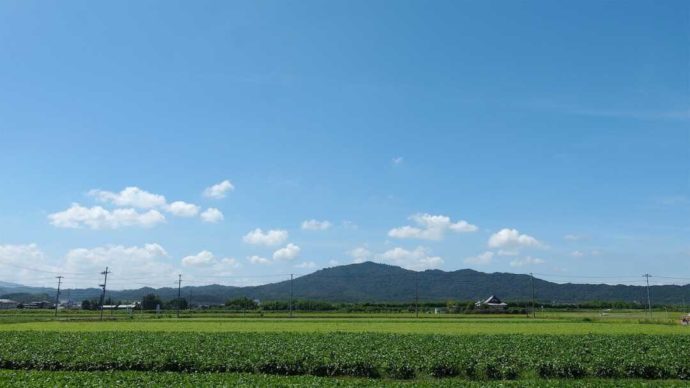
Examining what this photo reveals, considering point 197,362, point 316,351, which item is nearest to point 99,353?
point 197,362

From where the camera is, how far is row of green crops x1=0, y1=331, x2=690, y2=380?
25.7 m

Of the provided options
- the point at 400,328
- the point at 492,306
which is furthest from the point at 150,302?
the point at 400,328

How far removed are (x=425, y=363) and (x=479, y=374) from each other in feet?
8.63

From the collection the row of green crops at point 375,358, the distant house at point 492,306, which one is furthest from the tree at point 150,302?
the row of green crops at point 375,358

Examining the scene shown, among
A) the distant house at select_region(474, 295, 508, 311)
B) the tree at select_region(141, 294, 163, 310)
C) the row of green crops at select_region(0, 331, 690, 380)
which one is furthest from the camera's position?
the tree at select_region(141, 294, 163, 310)

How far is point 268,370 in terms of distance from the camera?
26344 mm

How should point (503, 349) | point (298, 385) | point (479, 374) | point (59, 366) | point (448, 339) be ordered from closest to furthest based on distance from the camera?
1. point (298, 385)
2. point (479, 374)
3. point (59, 366)
4. point (503, 349)
5. point (448, 339)

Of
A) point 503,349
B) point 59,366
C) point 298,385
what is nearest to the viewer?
point 298,385

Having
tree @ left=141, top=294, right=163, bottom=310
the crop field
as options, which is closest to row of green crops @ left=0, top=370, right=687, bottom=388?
the crop field

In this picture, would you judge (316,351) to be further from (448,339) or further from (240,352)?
(448,339)

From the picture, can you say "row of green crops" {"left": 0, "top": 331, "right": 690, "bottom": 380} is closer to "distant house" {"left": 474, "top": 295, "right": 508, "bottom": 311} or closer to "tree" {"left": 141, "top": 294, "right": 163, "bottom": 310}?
"distant house" {"left": 474, "top": 295, "right": 508, "bottom": 311}

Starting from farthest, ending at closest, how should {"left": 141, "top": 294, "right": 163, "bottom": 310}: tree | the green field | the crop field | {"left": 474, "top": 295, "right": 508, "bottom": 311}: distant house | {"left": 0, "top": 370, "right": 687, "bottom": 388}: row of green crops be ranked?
{"left": 141, "top": 294, "right": 163, "bottom": 310}: tree < {"left": 474, "top": 295, "right": 508, "bottom": 311}: distant house < the green field < the crop field < {"left": 0, "top": 370, "right": 687, "bottom": 388}: row of green crops

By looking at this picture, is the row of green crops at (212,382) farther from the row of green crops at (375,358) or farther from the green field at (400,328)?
the green field at (400,328)

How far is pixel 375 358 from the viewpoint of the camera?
87.9 feet
